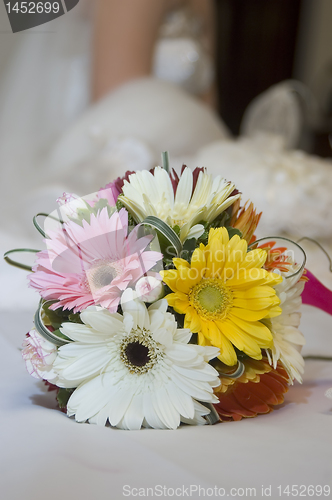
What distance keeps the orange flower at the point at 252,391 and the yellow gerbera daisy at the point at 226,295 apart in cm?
3

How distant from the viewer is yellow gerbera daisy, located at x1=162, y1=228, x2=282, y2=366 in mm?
342

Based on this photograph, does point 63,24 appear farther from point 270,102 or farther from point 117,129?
point 270,102

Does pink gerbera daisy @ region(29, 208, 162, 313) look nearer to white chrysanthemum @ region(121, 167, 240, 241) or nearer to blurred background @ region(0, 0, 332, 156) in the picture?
white chrysanthemum @ region(121, 167, 240, 241)

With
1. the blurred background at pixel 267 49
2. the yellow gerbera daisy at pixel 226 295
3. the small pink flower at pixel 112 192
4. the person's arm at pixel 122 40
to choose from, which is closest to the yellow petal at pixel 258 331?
the yellow gerbera daisy at pixel 226 295

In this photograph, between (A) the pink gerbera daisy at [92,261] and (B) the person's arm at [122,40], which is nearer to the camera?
(A) the pink gerbera daisy at [92,261]

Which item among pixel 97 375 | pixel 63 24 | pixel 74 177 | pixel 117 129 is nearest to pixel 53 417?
pixel 97 375

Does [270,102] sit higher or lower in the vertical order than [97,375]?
lower

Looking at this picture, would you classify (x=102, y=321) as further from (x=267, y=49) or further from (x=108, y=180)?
(x=267, y=49)

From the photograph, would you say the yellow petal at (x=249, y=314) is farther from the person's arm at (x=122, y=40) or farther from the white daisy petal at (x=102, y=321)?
the person's arm at (x=122, y=40)

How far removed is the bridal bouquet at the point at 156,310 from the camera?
336mm

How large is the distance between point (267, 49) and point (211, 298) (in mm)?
2454

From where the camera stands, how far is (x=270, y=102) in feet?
4.94

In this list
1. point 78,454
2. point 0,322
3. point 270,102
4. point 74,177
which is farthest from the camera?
point 270,102

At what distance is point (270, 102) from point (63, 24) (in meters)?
0.70
